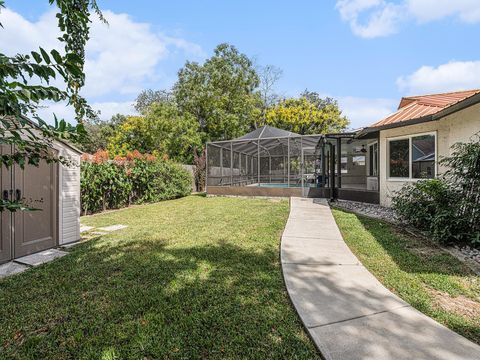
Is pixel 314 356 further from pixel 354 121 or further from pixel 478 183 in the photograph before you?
pixel 354 121

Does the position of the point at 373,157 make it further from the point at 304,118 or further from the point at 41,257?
the point at 304,118

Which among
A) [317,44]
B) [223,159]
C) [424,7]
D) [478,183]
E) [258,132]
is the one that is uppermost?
[317,44]

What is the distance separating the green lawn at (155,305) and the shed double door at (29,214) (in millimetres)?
699

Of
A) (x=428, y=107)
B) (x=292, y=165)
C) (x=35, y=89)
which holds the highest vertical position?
(x=428, y=107)

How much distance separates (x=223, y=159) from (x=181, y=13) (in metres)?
7.75

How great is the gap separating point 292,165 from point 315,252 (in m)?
13.8

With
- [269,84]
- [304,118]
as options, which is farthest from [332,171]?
[269,84]

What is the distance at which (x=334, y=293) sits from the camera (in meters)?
3.00

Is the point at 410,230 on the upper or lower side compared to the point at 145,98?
lower

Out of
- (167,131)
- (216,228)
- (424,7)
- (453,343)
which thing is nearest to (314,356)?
(453,343)

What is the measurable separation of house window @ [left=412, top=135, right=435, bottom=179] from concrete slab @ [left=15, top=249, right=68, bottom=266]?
9405mm

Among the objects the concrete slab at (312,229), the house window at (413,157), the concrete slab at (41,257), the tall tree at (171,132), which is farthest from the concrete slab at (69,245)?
the tall tree at (171,132)

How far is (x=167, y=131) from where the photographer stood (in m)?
17.2

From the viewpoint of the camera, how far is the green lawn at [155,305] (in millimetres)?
2162
